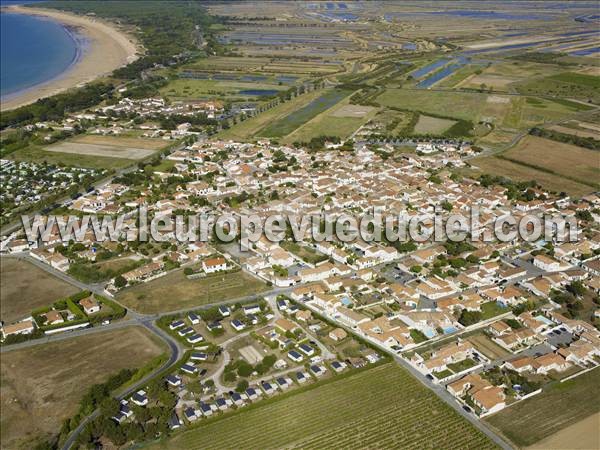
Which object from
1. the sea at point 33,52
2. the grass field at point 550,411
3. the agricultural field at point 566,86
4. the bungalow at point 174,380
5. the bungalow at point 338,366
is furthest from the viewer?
Result: the sea at point 33,52

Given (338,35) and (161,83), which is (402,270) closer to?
(161,83)

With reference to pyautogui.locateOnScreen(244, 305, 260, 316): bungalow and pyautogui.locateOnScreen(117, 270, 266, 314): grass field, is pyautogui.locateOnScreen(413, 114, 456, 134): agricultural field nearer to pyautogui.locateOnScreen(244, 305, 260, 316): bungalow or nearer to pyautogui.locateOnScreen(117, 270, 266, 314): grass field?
pyautogui.locateOnScreen(117, 270, 266, 314): grass field

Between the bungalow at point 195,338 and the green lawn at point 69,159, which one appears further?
the green lawn at point 69,159

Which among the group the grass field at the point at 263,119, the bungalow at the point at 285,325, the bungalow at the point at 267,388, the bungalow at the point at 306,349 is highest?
the grass field at the point at 263,119

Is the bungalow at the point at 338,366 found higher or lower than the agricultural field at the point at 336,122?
lower

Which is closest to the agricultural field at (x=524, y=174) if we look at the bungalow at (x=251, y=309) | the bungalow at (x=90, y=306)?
the bungalow at (x=251, y=309)

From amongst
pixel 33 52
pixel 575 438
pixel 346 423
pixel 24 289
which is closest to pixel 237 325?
pixel 346 423

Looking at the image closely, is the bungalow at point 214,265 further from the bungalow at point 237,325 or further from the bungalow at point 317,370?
the bungalow at point 317,370
